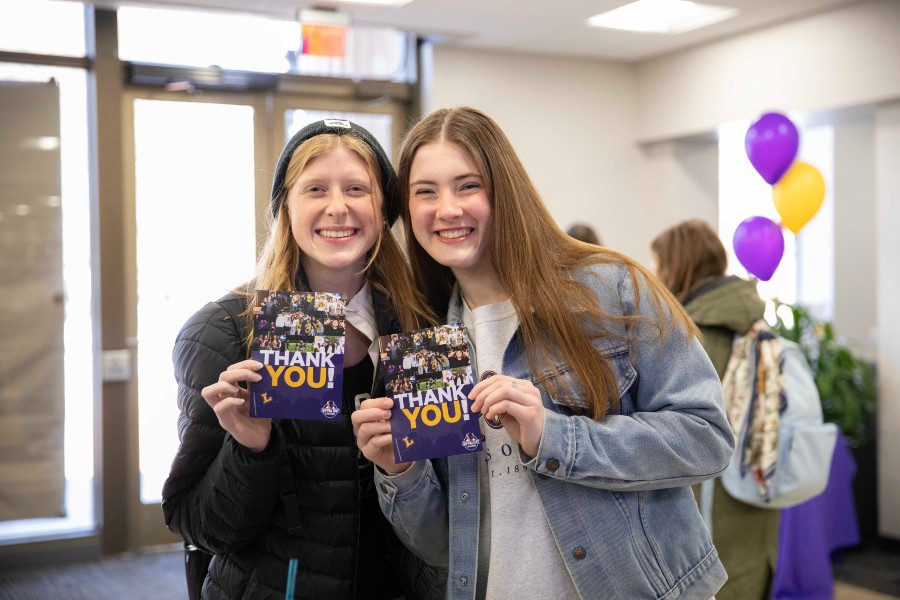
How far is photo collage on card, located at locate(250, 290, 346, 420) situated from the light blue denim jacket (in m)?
0.18

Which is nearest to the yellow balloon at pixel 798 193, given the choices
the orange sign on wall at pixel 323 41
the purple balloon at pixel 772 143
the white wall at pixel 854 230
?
the purple balloon at pixel 772 143

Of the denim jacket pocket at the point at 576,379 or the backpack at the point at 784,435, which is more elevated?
the denim jacket pocket at the point at 576,379

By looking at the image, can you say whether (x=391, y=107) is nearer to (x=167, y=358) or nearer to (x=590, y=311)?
(x=167, y=358)

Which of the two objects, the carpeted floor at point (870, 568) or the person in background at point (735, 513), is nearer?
the person in background at point (735, 513)

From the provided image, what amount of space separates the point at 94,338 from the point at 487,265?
4.15 m

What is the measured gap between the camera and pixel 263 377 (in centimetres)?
149

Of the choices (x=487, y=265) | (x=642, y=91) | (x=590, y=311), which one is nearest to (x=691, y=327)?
(x=590, y=311)

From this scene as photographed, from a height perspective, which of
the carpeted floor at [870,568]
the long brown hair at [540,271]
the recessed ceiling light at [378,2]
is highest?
the recessed ceiling light at [378,2]

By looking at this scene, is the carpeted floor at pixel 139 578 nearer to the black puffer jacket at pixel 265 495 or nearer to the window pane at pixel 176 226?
the window pane at pixel 176 226

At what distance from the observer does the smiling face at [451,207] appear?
157cm

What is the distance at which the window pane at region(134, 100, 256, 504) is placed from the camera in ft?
17.4

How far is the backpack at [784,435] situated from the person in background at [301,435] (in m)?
1.99

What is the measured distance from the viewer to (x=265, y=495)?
154cm

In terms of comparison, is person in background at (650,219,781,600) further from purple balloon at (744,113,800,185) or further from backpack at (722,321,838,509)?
purple balloon at (744,113,800,185)
